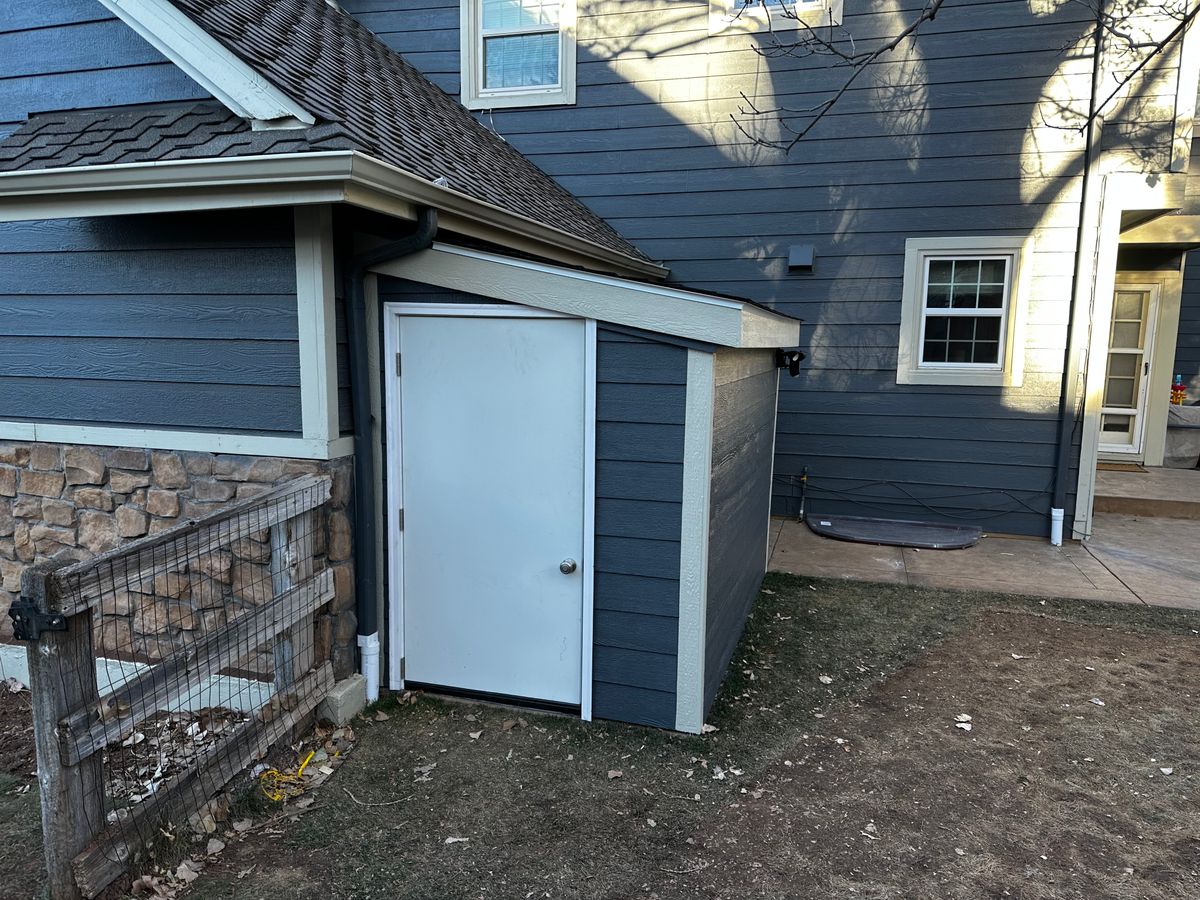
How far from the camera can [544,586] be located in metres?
3.67

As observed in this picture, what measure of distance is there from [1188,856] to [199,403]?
174 inches

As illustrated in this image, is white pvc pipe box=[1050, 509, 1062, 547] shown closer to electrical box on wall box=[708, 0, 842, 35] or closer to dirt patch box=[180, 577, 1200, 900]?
dirt patch box=[180, 577, 1200, 900]

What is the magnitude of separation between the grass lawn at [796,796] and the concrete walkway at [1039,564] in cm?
125

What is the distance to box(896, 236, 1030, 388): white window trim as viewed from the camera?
6652 mm

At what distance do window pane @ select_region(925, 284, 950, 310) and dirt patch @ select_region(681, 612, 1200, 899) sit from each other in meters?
3.49

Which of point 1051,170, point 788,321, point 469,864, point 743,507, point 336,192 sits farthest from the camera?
point 1051,170

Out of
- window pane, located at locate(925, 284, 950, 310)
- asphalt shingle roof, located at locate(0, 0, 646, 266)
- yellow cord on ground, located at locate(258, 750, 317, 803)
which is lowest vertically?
yellow cord on ground, located at locate(258, 750, 317, 803)

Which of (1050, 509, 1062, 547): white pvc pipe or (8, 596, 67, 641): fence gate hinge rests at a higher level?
(8, 596, 67, 641): fence gate hinge

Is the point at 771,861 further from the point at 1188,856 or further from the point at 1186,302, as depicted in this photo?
the point at 1186,302

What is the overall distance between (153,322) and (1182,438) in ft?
35.1

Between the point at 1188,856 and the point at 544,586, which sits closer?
the point at 1188,856

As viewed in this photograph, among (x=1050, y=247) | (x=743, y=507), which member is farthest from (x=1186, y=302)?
(x=743, y=507)

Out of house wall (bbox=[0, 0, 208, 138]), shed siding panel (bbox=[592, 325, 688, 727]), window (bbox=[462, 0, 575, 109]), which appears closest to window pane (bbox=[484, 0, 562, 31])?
window (bbox=[462, 0, 575, 109])

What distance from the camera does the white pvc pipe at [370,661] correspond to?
380cm
